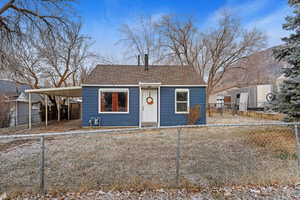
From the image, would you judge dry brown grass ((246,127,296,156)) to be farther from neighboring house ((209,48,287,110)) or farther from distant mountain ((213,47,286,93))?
distant mountain ((213,47,286,93))

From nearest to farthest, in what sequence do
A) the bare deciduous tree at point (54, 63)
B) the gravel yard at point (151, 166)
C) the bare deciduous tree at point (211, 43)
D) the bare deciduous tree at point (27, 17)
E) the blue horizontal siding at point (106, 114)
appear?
the gravel yard at point (151, 166) → the bare deciduous tree at point (27, 17) → the blue horizontal siding at point (106, 114) → the bare deciduous tree at point (54, 63) → the bare deciduous tree at point (211, 43)

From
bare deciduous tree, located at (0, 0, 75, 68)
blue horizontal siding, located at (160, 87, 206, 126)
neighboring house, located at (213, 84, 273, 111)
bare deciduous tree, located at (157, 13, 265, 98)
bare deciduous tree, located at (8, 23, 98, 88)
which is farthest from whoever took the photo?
bare deciduous tree, located at (157, 13, 265, 98)

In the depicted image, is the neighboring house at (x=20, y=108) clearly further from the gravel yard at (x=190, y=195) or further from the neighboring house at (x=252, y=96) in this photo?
the neighboring house at (x=252, y=96)

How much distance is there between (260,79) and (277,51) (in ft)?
77.4

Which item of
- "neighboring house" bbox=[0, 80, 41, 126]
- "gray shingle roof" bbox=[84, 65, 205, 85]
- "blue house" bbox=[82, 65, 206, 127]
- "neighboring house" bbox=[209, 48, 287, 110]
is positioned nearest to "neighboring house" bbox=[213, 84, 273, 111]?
"neighboring house" bbox=[209, 48, 287, 110]

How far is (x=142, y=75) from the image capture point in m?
10.2

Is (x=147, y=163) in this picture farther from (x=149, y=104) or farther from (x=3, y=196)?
(x=149, y=104)

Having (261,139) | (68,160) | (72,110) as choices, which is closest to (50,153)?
(68,160)

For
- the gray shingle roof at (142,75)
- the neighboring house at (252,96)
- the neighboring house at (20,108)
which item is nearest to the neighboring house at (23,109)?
the neighboring house at (20,108)

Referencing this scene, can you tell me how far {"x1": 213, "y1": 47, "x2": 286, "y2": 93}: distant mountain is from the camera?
21094 millimetres

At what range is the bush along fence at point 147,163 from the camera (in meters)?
2.79

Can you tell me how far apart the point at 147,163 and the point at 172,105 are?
579 cm

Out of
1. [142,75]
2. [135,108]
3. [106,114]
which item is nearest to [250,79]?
[142,75]

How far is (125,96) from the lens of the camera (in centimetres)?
919
